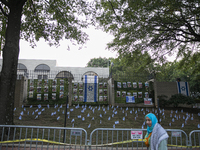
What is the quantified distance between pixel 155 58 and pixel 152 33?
2.71 m

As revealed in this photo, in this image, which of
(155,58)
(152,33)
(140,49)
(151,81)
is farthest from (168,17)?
(151,81)

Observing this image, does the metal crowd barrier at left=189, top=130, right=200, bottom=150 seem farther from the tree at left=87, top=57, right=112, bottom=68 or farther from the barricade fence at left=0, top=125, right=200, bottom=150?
the tree at left=87, top=57, right=112, bottom=68

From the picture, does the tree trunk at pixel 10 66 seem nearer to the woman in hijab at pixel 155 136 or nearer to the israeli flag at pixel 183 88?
the woman in hijab at pixel 155 136

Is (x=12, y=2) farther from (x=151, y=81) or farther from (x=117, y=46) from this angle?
(x=151, y=81)

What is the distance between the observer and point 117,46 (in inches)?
520

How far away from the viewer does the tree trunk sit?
5637mm

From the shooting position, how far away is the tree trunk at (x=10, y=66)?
5637 millimetres

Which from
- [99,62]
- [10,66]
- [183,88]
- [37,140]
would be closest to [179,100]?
[183,88]

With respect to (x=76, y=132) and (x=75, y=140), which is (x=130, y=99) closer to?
(x=76, y=132)

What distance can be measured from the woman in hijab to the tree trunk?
4988 mm

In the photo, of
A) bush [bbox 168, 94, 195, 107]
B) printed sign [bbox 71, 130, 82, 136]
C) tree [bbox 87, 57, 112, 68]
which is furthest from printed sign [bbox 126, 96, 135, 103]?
tree [bbox 87, 57, 112, 68]

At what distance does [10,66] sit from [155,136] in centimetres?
556

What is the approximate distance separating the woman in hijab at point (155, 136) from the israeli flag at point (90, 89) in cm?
1156

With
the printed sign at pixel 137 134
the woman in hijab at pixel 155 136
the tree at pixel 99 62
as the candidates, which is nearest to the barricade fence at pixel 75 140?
the printed sign at pixel 137 134
